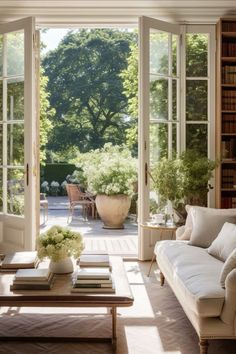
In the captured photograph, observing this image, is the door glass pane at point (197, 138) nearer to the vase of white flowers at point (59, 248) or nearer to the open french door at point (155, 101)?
the open french door at point (155, 101)

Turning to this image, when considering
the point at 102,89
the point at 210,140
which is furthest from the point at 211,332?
the point at 102,89

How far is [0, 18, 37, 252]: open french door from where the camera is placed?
611 cm

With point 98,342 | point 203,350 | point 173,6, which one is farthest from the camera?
point 173,6

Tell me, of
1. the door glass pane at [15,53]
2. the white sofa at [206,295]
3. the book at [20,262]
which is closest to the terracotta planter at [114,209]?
the door glass pane at [15,53]

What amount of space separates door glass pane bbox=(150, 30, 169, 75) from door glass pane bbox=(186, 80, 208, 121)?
16.6 inches

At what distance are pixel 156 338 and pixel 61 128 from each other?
1462cm

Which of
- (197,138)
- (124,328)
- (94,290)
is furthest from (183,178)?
(94,290)

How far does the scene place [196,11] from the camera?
21.0ft

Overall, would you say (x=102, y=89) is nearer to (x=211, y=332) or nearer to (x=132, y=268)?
(x=132, y=268)

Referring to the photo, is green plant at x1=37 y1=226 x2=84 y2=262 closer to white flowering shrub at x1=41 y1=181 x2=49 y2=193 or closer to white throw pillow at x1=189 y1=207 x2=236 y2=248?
white throw pillow at x1=189 y1=207 x2=236 y2=248

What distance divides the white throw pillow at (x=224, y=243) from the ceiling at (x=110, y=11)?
3240mm

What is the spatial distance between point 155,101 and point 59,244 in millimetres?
3224

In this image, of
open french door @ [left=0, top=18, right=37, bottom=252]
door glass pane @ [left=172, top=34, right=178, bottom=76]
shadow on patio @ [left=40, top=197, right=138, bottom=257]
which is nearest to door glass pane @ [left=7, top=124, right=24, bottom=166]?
open french door @ [left=0, top=18, right=37, bottom=252]

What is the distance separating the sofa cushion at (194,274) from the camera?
9.82 ft
